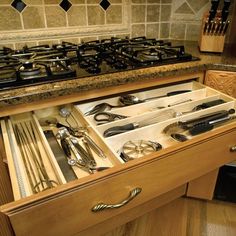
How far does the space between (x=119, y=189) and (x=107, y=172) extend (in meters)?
0.07

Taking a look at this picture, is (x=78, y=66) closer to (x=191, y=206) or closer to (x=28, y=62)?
(x=28, y=62)

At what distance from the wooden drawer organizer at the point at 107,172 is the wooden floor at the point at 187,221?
546mm

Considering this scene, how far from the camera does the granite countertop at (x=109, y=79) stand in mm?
727

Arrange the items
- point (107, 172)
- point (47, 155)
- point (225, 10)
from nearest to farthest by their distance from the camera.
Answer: point (107, 172) → point (47, 155) → point (225, 10)

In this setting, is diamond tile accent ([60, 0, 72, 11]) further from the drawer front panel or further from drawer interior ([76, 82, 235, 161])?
the drawer front panel

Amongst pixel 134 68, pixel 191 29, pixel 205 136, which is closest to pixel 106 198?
pixel 205 136

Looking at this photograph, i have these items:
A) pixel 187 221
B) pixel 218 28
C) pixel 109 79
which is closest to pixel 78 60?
pixel 109 79

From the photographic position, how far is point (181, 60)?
1.02 meters

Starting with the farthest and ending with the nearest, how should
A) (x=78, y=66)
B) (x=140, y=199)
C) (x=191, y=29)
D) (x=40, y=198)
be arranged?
(x=191, y=29) < (x=78, y=66) < (x=140, y=199) < (x=40, y=198)

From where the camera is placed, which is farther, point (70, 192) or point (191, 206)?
point (191, 206)

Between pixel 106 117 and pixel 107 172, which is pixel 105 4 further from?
pixel 107 172

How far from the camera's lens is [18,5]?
1.10 metres

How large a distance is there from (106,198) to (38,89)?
420 mm

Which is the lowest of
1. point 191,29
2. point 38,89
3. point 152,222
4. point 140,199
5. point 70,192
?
point 152,222
